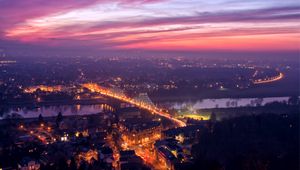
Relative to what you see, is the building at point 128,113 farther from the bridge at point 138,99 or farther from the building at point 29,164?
the building at point 29,164

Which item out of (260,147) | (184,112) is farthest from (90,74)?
(260,147)

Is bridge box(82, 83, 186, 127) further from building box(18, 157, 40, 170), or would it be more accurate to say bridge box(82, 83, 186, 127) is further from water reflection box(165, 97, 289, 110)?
building box(18, 157, 40, 170)

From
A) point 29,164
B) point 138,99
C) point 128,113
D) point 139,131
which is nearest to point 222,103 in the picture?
point 138,99

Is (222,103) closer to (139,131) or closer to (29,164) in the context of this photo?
(139,131)

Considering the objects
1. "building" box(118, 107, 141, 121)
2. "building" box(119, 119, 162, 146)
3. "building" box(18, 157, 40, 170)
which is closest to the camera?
"building" box(18, 157, 40, 170)

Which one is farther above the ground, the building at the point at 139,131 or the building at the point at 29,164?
the building at the point at 29,164

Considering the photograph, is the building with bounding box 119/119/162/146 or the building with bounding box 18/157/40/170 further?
the building with bounding box 119/119/162/146

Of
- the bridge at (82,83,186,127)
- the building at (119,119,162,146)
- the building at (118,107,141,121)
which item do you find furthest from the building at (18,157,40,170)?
the bridge at (82,83,186,127)

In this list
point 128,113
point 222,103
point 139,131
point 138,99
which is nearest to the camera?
point 139,131

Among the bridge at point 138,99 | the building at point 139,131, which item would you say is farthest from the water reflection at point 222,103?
the building at point 139,131
